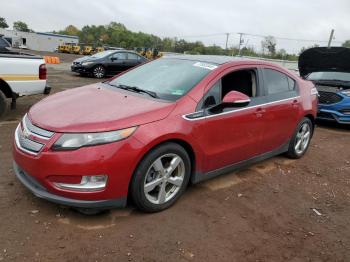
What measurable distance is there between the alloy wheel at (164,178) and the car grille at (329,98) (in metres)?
6.07

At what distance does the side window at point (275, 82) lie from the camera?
507 cm

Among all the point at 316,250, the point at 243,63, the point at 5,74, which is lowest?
the point at 316,250

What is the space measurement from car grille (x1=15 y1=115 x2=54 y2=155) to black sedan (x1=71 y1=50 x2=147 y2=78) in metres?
13.5

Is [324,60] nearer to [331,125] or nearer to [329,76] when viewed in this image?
[329,76]

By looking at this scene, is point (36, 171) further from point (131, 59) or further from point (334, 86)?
point (131, 59)

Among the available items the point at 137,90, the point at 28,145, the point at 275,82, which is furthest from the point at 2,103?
the point at 275,82

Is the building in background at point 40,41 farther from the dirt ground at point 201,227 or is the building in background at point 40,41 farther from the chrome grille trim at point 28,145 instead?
the chrome grille trim at point 28,145

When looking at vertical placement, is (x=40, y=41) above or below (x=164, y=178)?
above

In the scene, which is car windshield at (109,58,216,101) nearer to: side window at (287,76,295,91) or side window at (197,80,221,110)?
side window at (197,80,221,110)

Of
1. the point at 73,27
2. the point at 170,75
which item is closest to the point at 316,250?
the point at 170,75

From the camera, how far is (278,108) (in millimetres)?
5090

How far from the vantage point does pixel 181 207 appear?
13.2ft

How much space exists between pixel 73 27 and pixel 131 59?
116934 millimetres

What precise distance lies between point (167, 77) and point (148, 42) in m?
93.1
